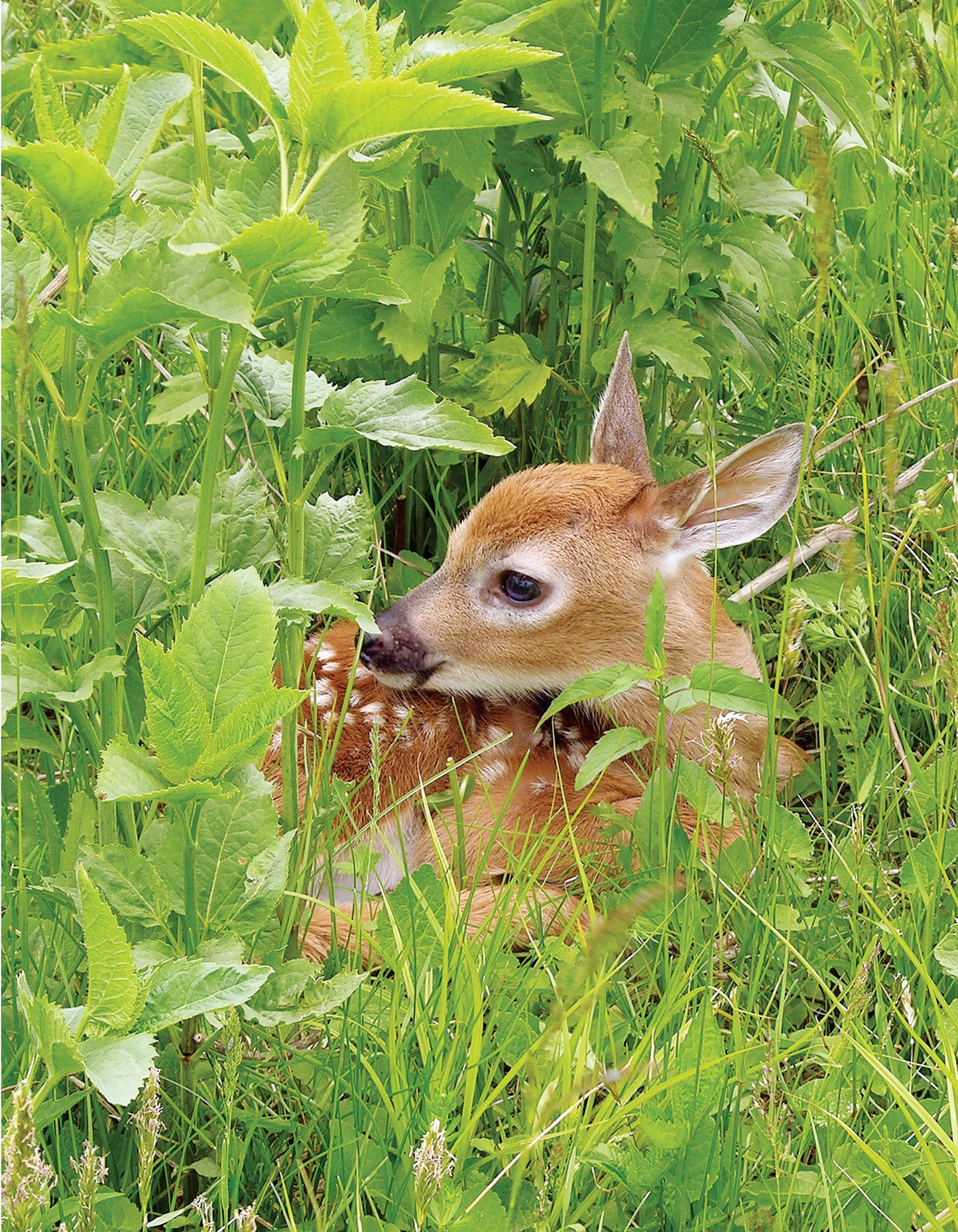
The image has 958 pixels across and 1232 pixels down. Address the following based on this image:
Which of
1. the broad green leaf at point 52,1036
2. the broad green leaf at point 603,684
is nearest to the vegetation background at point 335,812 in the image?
the broad green leaf at point 52,1036

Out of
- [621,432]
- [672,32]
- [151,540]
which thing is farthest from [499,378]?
[151,540]

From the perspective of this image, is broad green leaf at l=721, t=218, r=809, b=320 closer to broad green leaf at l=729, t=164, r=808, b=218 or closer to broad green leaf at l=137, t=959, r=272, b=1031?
broad green leaf at l=729, t=164, r=808, b=218

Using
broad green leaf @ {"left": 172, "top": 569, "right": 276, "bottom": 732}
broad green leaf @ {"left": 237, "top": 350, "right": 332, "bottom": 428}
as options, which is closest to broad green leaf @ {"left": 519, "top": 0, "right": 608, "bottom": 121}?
broad green leaf @ {"left": 237, "top": 350, "right": 332, "bottom": 428}

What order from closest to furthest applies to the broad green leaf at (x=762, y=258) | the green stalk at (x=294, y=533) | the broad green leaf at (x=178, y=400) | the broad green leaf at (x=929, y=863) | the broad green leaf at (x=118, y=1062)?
1. the broad green leaf at (x=118, y=1062)
2. the green stalk at (x=294, y=533)
3. the broad green leaf at (x=929, y=863)
4. the broad green leaf at (x=178, y=400)
5. the broad green leaf at (x=762, y=258)

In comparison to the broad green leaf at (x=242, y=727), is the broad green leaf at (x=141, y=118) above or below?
above

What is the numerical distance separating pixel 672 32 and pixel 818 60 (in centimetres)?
32

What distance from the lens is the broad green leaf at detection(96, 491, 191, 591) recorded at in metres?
1.83

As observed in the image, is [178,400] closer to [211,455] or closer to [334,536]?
[334,536]

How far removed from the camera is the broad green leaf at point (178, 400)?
8.33 ft

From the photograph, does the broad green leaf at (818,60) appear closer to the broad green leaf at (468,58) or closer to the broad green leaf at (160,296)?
the broad green leaf at (468,58)

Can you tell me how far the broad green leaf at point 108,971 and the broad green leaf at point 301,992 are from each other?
297mm

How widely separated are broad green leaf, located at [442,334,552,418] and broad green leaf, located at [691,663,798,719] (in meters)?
1.04

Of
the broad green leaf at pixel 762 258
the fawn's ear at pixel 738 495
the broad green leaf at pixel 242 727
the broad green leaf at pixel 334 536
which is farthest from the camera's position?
the broad green leaf at pixel 762 258

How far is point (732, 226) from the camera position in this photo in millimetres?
3088
